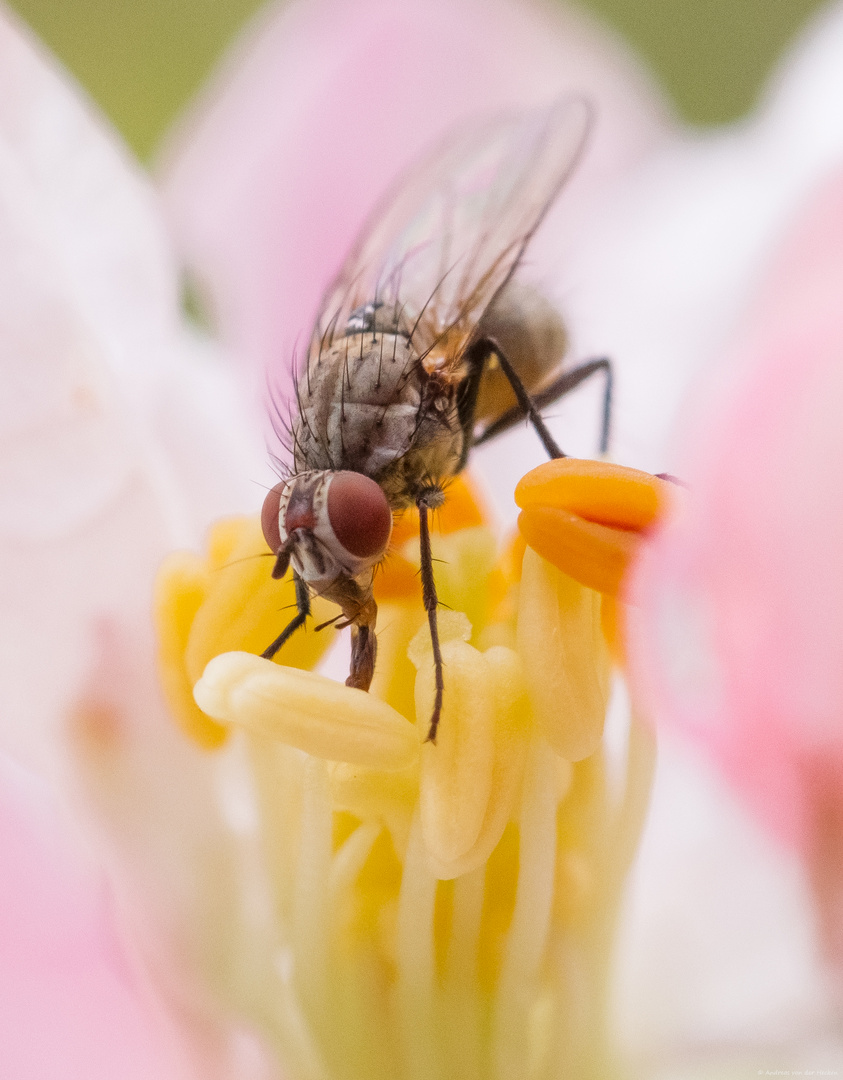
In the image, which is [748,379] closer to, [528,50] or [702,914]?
[702,914]

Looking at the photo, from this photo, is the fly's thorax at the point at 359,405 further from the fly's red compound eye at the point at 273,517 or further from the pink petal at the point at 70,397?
the pink petal at the point at 70,397

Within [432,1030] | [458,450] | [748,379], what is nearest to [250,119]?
[458,450]

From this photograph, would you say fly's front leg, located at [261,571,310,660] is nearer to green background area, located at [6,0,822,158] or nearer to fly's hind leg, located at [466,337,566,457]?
fly's hind leg, located at [466,337,566,457]

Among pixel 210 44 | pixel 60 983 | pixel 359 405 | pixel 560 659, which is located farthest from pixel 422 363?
pixel 210 44

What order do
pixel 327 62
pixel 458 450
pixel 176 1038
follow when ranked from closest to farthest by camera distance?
pixel 176 1038 → pixel 458 450 → pixel 327 62

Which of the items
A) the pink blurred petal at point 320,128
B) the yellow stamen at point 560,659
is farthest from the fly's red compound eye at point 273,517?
the pink blurred petal at point 320,128

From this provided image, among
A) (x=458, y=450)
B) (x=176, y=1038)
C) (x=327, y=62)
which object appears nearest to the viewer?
(x=176, y=1038)
